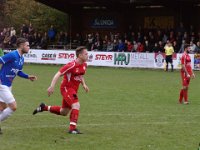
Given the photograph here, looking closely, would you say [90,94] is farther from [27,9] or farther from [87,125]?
[27,9]

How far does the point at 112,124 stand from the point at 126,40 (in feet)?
90.9

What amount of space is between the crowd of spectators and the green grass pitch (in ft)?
56.6

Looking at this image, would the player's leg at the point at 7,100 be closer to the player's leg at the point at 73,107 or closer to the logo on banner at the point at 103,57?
the player's leg at the point at 73,107

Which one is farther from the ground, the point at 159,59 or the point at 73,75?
the point at 73,75

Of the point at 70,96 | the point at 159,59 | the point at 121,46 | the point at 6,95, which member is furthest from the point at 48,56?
the point at 6,95

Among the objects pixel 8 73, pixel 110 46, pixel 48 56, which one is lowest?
pixel 48 56

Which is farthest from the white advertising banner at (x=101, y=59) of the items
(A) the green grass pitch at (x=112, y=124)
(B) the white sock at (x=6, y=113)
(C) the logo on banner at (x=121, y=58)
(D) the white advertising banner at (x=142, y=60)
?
(B) the white sock at (x=6, y=113)

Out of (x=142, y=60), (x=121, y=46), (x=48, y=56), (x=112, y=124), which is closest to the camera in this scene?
(x=112, y=124)

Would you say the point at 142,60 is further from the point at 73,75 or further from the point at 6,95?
the point at 6,95

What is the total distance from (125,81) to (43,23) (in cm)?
3615

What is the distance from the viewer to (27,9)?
6156cm

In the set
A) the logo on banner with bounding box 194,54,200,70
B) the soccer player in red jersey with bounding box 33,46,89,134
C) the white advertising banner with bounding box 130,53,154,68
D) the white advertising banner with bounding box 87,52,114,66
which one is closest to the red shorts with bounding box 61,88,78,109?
the soccer player in red jersey with bounding box 33,46,89,134

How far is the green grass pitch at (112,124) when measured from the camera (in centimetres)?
920

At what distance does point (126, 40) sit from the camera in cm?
3900
